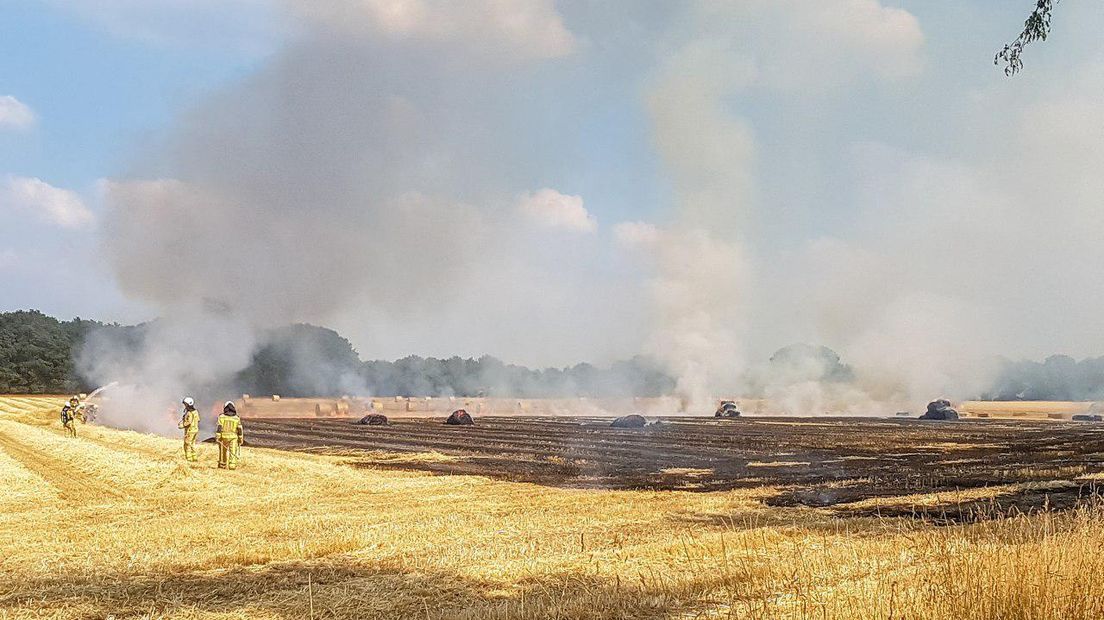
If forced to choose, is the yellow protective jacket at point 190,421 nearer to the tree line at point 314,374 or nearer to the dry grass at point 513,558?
the dry grass at point 513,558

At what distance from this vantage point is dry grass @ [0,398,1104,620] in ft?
23.7

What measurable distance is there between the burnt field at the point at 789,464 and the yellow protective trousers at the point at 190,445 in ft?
19.5

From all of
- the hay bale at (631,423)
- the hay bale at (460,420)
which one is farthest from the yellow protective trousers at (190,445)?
the hay bale at (631,423)

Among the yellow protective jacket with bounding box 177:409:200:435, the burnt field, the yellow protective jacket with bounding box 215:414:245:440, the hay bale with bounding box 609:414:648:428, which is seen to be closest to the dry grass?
the burnt field

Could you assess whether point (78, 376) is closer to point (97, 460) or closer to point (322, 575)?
point (97, 460)

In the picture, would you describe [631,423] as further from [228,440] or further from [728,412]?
[228,440]

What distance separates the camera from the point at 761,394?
4931 inches

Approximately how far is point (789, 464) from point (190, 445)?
2199 centimetres

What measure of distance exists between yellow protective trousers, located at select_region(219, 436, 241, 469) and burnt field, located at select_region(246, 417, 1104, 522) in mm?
4905

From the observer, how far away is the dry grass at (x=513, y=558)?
23.7 feet

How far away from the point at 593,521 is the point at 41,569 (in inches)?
365

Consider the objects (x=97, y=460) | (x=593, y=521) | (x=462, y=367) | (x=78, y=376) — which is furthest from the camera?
(x=462, y=367)

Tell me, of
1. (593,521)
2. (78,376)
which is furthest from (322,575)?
(78,376)

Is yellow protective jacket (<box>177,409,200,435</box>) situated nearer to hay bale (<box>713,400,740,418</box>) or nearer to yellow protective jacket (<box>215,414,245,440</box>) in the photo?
yellow protective jacket (<box>215,414,245,440</box>)
